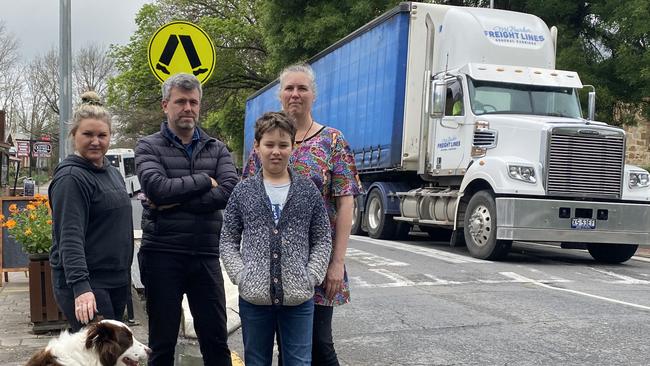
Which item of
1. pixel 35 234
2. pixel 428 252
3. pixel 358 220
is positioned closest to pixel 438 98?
pixel 428 252

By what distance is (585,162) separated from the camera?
10.9 meters

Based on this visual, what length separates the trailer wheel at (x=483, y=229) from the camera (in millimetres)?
10977

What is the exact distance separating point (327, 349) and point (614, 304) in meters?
5.10

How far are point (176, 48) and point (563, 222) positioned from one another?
705cm

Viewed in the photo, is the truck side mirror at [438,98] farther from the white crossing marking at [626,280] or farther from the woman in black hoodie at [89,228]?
the woman in black hoodie at [89,228]

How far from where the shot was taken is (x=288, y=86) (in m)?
3.70

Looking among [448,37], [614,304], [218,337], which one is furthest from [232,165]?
[448,37]

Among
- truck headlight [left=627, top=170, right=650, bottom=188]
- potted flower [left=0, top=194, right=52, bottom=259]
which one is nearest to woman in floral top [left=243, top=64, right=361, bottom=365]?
potted flower [left=0, top=194, right=52, bottom=259]

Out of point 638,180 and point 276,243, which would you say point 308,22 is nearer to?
point 638,180

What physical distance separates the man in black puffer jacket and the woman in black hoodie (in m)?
0.18

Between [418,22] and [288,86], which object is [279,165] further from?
[418,22]

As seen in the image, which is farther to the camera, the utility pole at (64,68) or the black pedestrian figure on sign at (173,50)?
the utility pole at (64,68)

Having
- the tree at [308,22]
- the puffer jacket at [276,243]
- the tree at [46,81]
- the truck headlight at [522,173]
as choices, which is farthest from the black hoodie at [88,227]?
the tree at [46,81]

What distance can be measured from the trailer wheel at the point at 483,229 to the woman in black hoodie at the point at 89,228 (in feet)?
26.4
